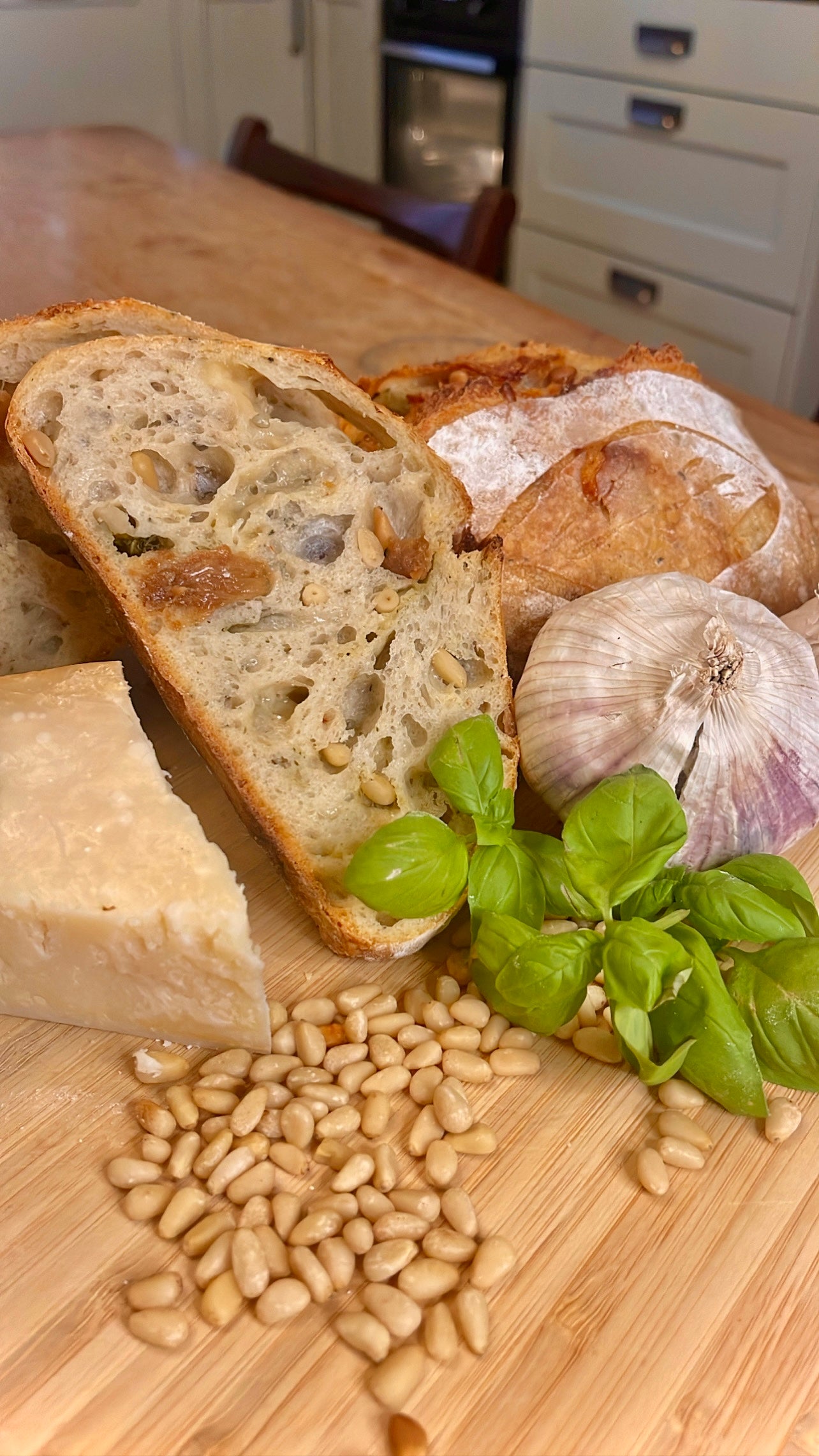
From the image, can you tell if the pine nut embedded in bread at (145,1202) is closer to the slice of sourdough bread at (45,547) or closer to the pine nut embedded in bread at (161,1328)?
the pine nut embedded in bread at (161,1328)

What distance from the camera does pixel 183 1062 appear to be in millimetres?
1162

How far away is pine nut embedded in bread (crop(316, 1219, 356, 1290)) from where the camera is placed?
0.98m

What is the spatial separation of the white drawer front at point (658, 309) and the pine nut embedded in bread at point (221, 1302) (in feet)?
11.3

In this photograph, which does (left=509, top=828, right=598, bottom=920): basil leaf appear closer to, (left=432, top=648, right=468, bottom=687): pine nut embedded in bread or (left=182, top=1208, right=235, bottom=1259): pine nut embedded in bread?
(left=432, top=648, right=468, bottom=687): pine nut embedded in bread

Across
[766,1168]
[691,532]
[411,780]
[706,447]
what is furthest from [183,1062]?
[706,447]

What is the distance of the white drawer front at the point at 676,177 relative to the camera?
Answer: 360 centimetres

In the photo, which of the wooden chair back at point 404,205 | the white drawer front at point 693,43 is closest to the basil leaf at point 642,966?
the wooden chair back at point 404,205

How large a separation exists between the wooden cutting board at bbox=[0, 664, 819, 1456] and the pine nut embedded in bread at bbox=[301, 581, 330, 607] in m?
0.54

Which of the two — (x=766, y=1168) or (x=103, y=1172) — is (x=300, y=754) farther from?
(x=766, y=1168)

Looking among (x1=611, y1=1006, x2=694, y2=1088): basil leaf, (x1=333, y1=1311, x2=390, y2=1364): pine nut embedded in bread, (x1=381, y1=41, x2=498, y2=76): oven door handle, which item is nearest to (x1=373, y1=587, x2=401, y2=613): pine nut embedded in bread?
(x1=611, y1=1006, x2=694, y2=1088): basil leaf

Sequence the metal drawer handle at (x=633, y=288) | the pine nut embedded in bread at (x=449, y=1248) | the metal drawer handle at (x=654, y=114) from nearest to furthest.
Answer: the pine nut embedded in bread at (x=449, y=1248) < the metal drawer handle at (x=654, y=114) < the metal drawer handle at (x=633, y=288)

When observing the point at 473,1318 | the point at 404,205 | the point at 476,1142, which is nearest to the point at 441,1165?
the point at 476,1142

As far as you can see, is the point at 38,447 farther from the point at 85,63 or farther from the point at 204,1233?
the point at 204,1233

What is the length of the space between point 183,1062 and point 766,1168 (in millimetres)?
576
